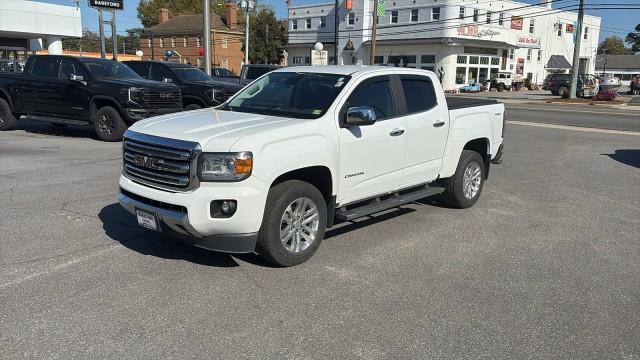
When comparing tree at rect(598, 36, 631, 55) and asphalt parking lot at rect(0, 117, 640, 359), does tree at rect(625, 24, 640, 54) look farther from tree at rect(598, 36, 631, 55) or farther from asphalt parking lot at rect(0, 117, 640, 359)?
asphalt parking lot at rect(0, 117, 640, 359)

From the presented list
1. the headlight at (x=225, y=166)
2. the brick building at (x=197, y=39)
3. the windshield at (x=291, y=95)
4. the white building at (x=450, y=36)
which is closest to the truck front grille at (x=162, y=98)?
the windshield at (x=291, y=95)

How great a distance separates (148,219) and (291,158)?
1351 mm

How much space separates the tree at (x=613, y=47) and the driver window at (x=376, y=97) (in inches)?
5787

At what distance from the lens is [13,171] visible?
8.85 m

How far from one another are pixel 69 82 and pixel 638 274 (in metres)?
12.2

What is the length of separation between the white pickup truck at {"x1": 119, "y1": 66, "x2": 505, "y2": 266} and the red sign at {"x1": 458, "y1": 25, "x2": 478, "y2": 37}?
5070cm

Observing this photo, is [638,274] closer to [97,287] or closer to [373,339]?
[373,339]

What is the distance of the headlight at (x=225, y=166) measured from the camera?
4.37 meters

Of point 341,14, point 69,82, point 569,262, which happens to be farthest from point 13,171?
point 341,14

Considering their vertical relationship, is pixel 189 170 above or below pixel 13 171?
above

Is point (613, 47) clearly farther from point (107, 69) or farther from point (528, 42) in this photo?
point (107, 69)

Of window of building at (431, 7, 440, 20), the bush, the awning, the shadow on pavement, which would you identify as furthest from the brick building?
the shadow on pavement

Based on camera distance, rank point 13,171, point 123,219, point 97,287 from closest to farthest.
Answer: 1. point 97,287
2. point 123,219
3. point 13,171

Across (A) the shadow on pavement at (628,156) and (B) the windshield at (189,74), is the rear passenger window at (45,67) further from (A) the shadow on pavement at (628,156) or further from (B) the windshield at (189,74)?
(A) the shadow on pavement at (628,156)
